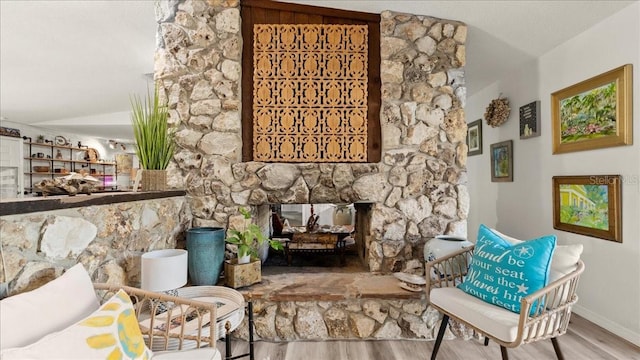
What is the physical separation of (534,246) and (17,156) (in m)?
7.86

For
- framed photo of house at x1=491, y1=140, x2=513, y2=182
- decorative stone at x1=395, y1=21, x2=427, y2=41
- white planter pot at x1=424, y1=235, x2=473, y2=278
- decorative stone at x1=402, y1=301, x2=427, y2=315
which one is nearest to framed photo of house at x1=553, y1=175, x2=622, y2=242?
framed photo of house at x1=491, y1=140, x2=513, y2=182

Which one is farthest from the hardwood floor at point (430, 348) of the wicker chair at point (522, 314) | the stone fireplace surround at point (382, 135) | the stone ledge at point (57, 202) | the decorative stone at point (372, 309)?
the stone ledge at point (57, 202)

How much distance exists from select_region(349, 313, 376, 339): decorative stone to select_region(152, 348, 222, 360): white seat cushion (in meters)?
1.14

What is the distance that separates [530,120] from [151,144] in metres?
3.45

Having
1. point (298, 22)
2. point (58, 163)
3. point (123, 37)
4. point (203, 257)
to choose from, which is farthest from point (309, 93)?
point (58, 163)

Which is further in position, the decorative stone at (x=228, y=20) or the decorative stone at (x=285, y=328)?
the decorative stone at (x=228, y=20)

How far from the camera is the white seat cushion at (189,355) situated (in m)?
1.29

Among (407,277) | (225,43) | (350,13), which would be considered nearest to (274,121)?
(225,43)

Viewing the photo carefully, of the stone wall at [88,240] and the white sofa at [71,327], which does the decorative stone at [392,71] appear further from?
the white sofa at [71,327]

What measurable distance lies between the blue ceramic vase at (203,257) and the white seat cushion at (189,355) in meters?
0.92

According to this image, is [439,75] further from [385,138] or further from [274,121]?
[274,121]

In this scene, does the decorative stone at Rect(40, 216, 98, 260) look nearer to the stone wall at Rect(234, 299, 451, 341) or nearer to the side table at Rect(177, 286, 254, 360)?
the side table at Rect(177, 286, 254, 360)

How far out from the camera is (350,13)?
2.66 metres

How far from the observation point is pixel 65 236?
1456 millimetres
